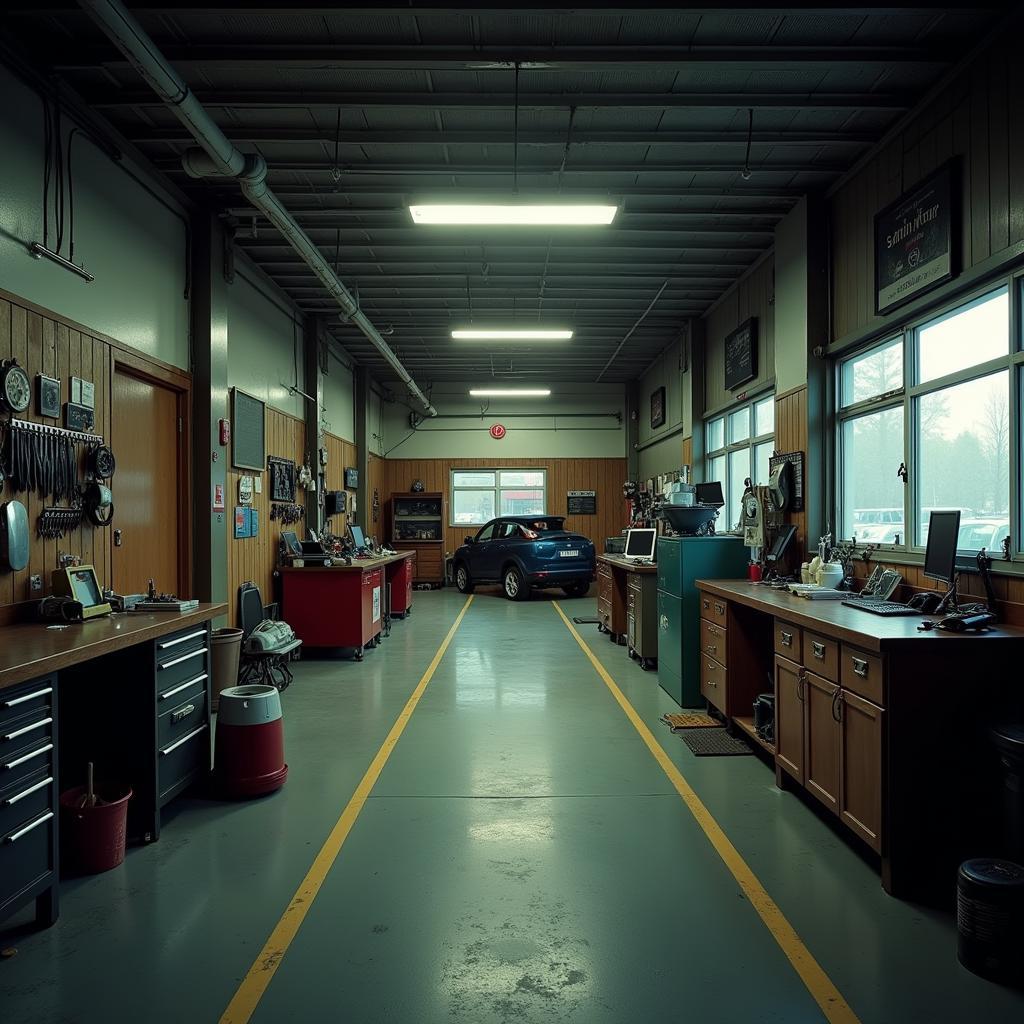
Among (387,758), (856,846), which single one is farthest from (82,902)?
(856,846)

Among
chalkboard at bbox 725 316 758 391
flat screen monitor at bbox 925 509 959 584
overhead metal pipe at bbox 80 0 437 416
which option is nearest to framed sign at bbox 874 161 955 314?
flat screen monitor at bbox 925 509 959 584

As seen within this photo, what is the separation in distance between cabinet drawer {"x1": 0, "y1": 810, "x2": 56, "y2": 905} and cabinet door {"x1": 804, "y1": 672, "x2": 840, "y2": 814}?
10.4ft

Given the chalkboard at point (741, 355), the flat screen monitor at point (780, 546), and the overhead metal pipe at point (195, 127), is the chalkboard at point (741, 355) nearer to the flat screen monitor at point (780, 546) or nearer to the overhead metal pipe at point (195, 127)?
the flat screen monitor at point (780, 546)

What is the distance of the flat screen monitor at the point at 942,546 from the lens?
3.34m

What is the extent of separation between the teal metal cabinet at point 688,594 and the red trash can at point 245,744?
308cm

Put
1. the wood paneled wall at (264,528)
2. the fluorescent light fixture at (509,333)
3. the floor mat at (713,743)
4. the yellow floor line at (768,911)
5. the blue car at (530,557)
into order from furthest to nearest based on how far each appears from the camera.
Result: 1. the blue car at (530,557)
2. the fluorescent light fixture at (509,333)
3. the wood paneled wall at (264,528)
4. the floor mat at (713,743)
5. the yellow floor line at (768,911)

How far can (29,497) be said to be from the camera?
375 centimetres

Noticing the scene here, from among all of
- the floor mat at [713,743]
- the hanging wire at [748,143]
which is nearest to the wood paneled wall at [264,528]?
the floor mat at [713,743]

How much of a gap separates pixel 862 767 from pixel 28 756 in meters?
3.15

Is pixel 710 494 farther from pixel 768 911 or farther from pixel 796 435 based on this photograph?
pixel 768 911

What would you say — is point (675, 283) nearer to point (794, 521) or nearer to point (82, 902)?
point (794, 521)

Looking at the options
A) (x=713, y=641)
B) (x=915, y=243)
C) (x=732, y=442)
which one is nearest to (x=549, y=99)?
(x=915, y=243)

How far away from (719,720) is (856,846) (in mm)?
1878

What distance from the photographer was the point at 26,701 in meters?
2.41
